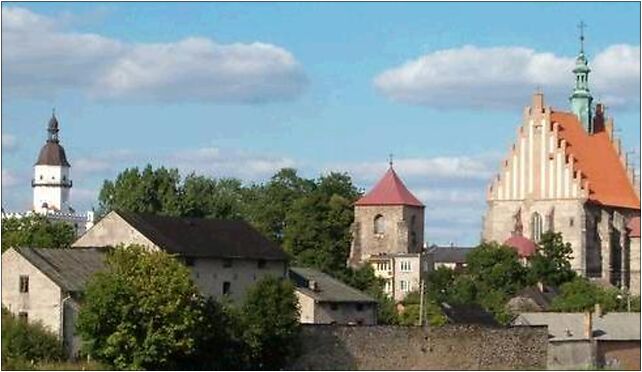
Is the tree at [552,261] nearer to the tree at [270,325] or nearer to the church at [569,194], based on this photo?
the church at [569,194]

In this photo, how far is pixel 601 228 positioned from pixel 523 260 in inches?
471

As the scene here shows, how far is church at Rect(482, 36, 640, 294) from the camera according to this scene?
124 m

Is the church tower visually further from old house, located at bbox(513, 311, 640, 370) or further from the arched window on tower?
old house, located at bbox(513, 311, 640, 370)

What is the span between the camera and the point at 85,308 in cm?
5900

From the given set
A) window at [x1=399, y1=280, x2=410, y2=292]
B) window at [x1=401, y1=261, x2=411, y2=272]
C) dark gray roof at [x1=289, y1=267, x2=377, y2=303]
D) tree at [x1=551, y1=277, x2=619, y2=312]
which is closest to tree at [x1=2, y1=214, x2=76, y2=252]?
dark gray roof at [x1=289, y1=267, x2=377, y2=303]

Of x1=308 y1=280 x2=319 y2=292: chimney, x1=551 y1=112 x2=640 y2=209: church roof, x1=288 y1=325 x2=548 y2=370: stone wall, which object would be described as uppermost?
x1=551 y1=112 x2=640 y2=209: church roof

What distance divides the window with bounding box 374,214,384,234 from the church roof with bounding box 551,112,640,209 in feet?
48.2

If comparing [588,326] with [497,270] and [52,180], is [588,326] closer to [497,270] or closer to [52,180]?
[497,270]

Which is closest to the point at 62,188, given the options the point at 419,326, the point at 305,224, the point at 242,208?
the point at 242,208

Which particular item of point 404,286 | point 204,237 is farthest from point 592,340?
point 404,286

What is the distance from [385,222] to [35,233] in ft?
127

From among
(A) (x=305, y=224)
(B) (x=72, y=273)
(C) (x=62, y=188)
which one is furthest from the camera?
(C) (x=62, y=188)

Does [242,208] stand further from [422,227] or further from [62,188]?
[62,188]

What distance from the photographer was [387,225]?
11975cm
